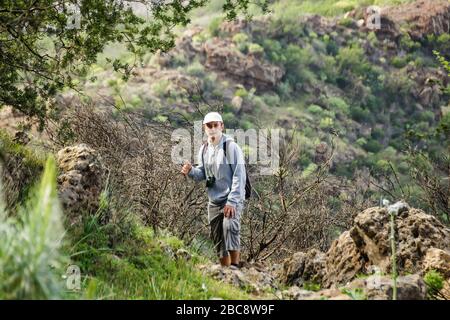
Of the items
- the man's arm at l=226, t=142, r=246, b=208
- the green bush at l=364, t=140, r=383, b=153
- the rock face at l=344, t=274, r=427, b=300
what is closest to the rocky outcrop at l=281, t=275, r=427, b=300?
the rock face at l=344, t=274, r=427, b=300

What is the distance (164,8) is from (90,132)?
→ 3172 millimetres

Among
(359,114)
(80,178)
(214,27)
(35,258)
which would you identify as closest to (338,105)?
(359,114)

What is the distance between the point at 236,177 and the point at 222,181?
248 mm

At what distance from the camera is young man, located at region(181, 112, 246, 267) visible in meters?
6.23

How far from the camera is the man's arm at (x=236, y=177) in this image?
621 centimetres

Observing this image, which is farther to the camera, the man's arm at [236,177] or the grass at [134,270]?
the man's arm at [236,177]

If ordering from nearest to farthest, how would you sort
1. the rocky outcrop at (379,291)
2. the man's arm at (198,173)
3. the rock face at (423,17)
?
the rocky outcrop at (379,291)
the man's arm at (198,173)
the rock face at (423,17)

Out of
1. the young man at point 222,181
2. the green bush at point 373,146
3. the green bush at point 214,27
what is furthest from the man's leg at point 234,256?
the green bush at point 214,27

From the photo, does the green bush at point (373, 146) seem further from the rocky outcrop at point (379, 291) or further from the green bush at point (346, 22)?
the rocky outcrop at point (379, 291)

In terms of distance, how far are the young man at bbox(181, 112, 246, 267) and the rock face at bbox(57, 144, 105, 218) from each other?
0.96 m

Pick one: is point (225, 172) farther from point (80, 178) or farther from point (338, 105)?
point (338, 105)

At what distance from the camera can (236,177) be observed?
20.4ft

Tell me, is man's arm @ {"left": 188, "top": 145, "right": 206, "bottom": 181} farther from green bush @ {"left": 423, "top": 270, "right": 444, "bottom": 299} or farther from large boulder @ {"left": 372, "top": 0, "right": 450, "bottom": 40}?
large boulder @ {"left": 372, "top": 0, "right": 450, "bottom": 40}
